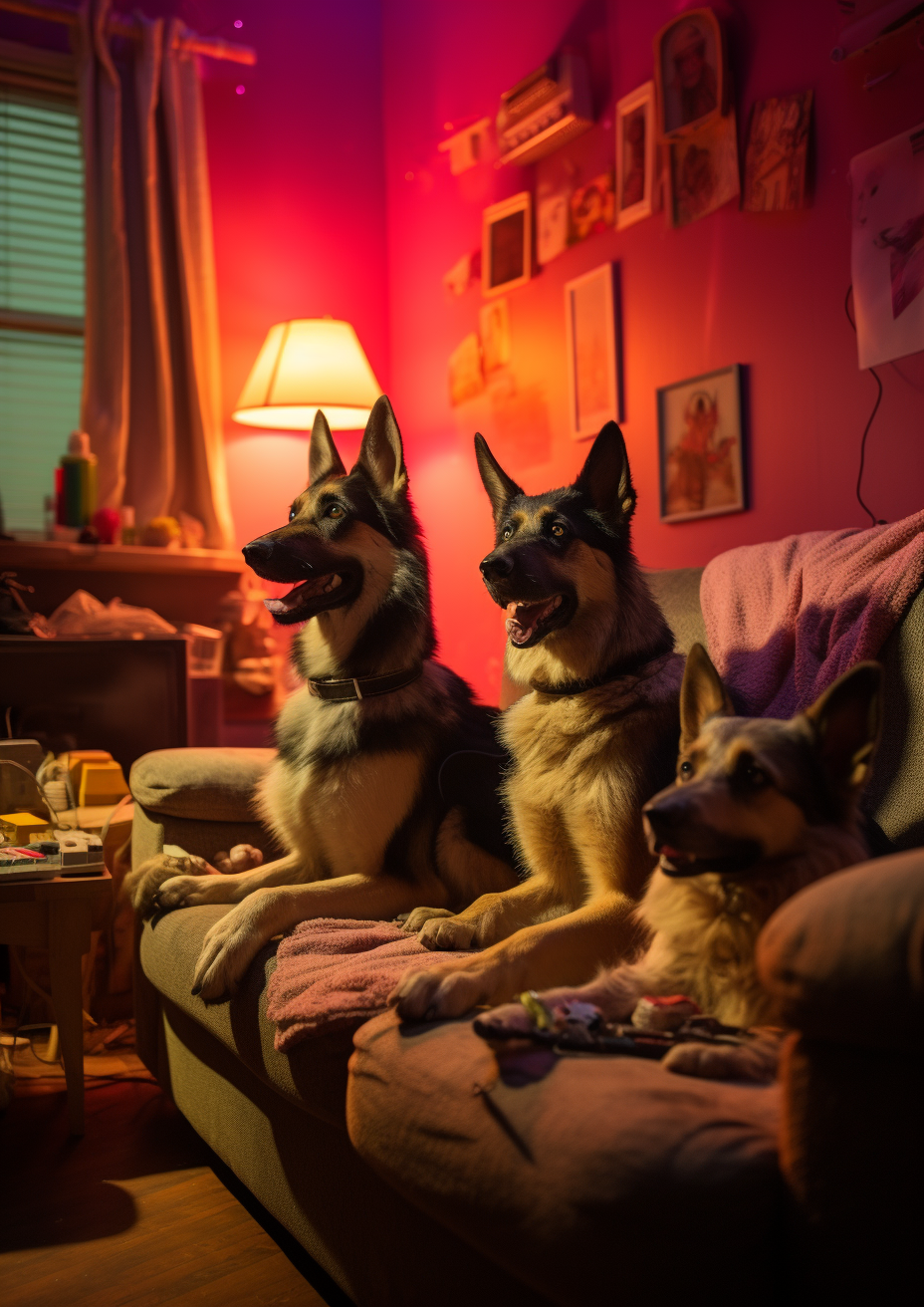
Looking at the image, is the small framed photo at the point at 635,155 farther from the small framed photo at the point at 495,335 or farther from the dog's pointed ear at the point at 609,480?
the dog's pointed ear at the point at 609,480

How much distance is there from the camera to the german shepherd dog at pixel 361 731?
5.46 ft

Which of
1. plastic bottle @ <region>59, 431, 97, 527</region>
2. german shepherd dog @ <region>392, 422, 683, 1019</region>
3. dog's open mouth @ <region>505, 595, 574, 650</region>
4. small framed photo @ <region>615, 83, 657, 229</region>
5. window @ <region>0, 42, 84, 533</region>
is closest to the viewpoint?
german shepherd dog @ <region>392, 422, 683, 1019</region>

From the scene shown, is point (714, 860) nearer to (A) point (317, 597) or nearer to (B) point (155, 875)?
(A) point (317, 597)

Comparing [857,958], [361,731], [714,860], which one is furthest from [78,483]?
[857,958]

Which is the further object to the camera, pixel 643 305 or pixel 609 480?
pixel 643 305

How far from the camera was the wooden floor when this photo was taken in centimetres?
140

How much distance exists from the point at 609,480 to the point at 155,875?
113 cm

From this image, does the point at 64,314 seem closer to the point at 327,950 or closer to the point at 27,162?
the point at 27,162

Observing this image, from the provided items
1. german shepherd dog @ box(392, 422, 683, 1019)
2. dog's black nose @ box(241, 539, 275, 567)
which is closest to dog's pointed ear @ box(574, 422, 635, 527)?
german shepherd dog @ box(392, 422, 683, 1019)

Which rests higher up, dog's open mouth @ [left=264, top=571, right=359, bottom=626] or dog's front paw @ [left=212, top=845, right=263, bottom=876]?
dog's open mouth @ [left=264, top=571, right=359, bottom=626]

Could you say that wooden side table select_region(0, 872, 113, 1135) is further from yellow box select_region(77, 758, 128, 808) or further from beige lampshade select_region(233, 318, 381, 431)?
beige lampshade select_region(233, 318, 381, 431)

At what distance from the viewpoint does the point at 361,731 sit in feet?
5.60

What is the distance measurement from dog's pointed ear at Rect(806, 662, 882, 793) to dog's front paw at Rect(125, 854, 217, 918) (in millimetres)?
1274

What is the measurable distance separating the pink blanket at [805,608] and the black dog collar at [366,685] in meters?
0.56
